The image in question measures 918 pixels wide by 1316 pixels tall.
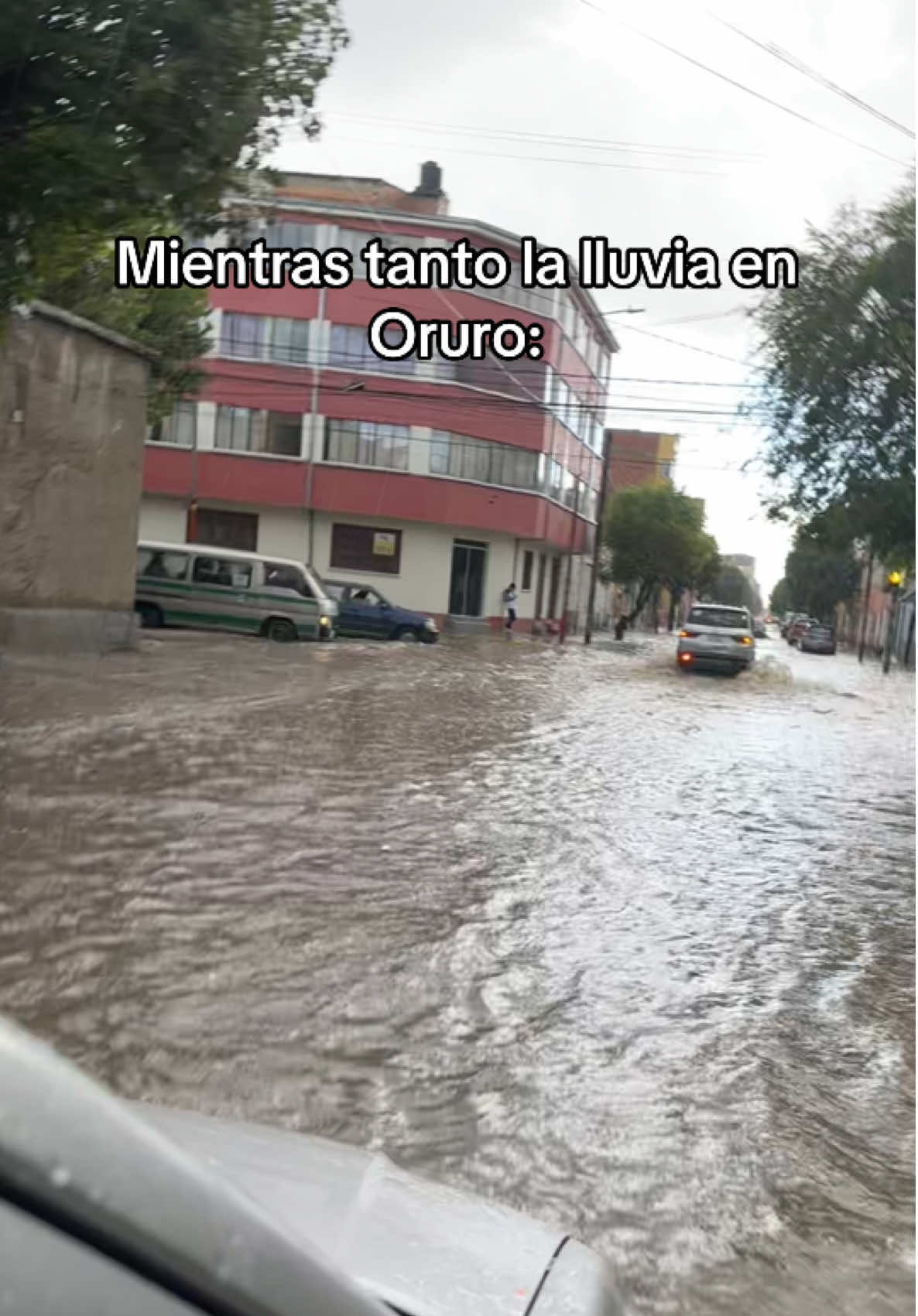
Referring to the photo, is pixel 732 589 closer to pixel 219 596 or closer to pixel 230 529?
pixel 230 529

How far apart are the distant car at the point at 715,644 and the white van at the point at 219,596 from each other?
8786mm

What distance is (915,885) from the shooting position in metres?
7.97

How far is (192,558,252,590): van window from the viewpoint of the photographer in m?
23.5

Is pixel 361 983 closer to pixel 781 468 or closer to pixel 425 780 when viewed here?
pixel 425 780

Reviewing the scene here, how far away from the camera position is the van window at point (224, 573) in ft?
76.9

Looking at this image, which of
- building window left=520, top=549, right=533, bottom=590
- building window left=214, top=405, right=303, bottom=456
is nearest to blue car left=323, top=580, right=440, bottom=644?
building window left=214, top=405, right=303, bottom=456

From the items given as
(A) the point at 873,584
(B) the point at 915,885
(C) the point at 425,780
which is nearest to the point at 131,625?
(C) the point at 425,780

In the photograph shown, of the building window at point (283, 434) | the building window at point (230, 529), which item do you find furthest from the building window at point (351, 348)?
the building window at point (230, 529)

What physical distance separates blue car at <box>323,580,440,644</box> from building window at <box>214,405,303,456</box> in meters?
11.1

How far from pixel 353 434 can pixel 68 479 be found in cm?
2101

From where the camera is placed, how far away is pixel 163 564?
2355cm

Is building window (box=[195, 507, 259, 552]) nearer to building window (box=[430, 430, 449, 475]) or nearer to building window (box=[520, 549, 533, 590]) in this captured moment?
building window (box=[430, 430, 449, 475])

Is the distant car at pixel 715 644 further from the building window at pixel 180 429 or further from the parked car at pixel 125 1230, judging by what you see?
the parked car at pixel 125 1230

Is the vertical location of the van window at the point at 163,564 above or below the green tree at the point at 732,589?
below
